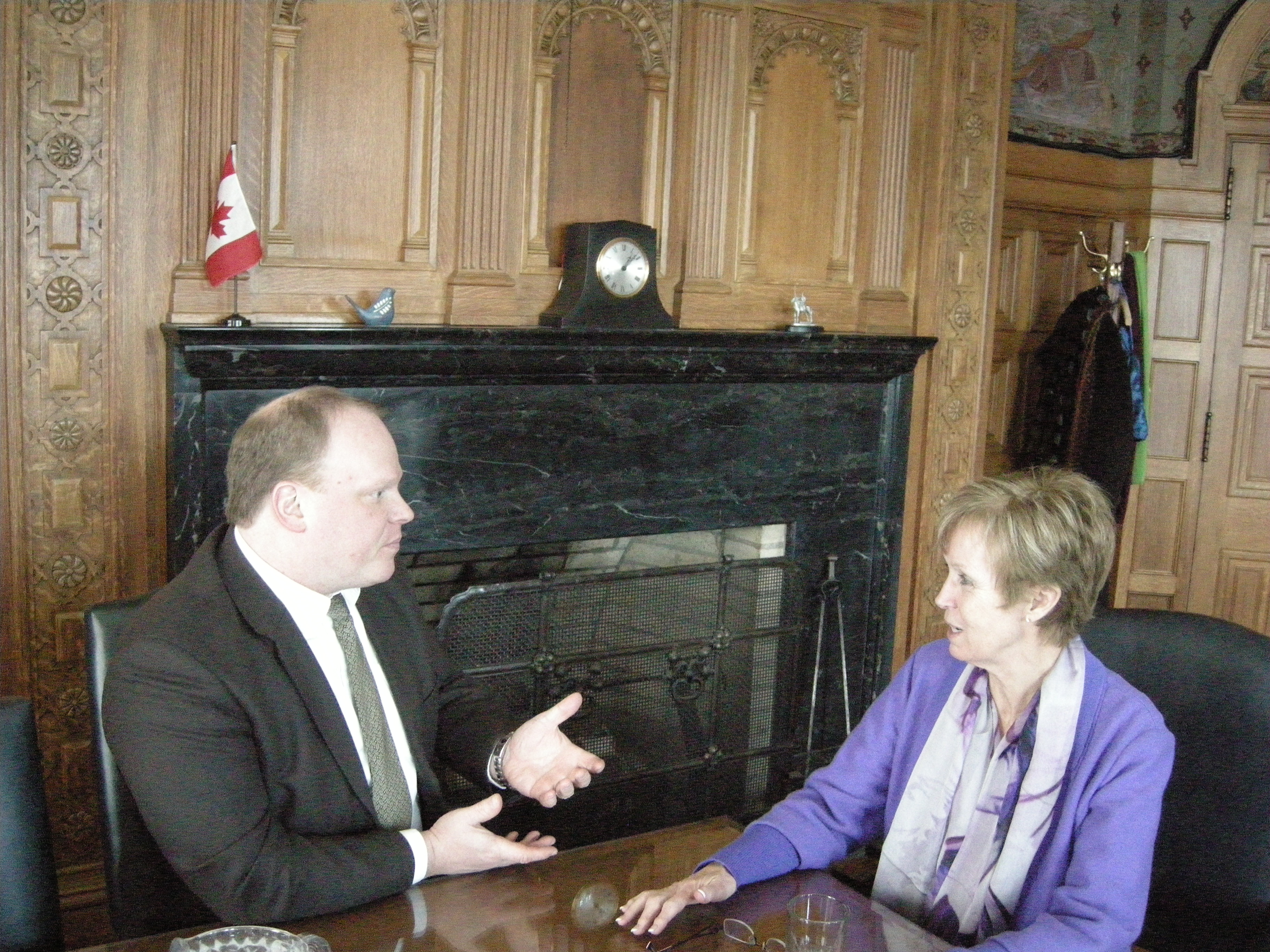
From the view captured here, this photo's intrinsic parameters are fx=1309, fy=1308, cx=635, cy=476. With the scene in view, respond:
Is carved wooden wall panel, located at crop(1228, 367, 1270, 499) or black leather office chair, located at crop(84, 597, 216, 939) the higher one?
carved wooden wall panel, located at crop(1228, 367, 1270, 499)

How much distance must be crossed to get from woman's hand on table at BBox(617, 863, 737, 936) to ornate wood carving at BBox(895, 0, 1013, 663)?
2405mm

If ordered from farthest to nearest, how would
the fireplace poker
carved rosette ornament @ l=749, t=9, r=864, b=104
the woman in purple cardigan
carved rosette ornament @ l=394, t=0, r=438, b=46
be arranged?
the fireplace poker → carved rosette ornament @ l=749, t=9, r=864, b=104 → carved rosette ornament @ l=394, t=0, r=438, b=46 → the woman in purple cardigan

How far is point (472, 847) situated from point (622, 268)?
1.80 meters

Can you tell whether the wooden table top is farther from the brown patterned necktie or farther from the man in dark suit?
the brown patterned necktie

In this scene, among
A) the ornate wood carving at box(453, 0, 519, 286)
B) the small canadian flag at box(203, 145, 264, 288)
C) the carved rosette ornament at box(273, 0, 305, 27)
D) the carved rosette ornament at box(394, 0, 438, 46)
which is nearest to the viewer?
the small canadian flag at box(203, 145, 264, 288)

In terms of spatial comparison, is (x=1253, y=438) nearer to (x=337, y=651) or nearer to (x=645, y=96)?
(x=645, y=96)

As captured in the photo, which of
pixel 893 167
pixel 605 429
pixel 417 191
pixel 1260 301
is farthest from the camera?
pixel 1260 301

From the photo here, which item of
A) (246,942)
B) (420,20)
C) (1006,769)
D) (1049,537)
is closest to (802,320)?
(420,20)

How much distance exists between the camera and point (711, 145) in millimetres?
3395

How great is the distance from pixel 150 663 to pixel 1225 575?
4.18m

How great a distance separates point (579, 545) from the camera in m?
3.44

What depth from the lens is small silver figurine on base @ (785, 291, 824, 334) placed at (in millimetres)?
3484

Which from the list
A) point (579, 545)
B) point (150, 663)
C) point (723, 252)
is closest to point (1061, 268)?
point (723, 252)

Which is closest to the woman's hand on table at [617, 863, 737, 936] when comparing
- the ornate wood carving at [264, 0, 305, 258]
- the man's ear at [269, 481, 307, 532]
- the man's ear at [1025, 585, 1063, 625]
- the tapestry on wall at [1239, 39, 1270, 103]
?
the man's ear at [1025, 585, 1063, 625]
